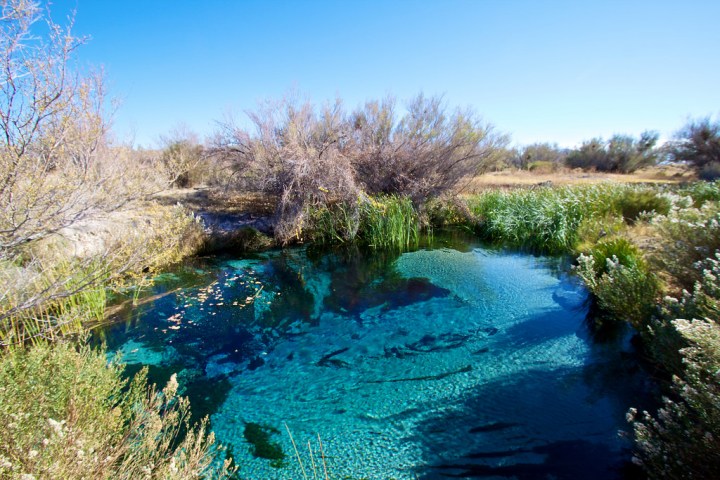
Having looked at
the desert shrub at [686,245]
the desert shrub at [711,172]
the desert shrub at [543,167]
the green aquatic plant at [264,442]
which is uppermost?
the desert shrub at [543,167]

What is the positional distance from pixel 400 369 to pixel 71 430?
112 inches

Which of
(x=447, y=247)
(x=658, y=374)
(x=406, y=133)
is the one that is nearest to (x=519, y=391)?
(x=658, y=374)

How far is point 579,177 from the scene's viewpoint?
57.4 feet

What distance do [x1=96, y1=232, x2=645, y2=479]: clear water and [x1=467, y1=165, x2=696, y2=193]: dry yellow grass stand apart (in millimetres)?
8623

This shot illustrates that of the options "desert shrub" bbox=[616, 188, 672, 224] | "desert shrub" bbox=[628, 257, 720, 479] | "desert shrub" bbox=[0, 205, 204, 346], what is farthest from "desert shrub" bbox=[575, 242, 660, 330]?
"desert shrub" bbox=[616, 188, 672, 224]

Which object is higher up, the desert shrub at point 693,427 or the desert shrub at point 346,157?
the desert shrub at point 346,157

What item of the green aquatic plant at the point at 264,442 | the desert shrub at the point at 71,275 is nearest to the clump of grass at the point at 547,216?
the green aquatic plant at the point at 264,442

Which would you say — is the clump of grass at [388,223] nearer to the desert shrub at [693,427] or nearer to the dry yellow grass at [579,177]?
the dry yellow grass at [579,177]

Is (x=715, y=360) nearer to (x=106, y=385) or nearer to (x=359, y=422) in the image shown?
(x=359, y=422)

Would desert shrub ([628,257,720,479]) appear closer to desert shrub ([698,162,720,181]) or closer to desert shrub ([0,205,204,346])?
desert shrub ([0,205,204,346])

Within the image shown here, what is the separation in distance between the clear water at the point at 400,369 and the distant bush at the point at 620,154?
823 inches

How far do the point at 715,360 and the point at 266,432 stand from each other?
3095 mm

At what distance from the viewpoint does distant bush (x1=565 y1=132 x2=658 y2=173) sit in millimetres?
21219

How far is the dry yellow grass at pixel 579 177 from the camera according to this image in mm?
15383
